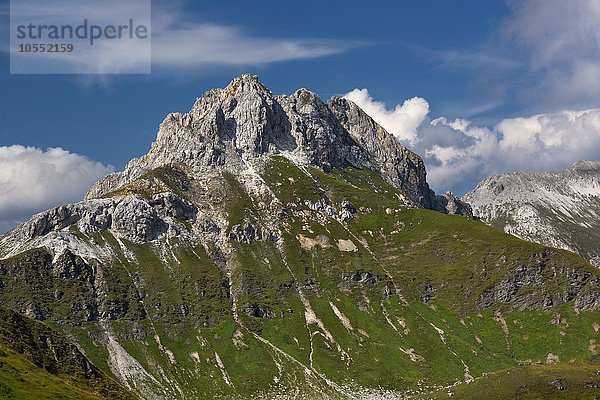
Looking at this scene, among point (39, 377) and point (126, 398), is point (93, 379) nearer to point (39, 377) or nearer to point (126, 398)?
point (126, 398)

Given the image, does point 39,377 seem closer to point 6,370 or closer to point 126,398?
point 6,370

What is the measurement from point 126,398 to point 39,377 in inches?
1219

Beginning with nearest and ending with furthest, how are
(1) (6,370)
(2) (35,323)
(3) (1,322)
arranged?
1. (1) (6,370)
2. (3) (1,322)
3. (2) (35,323)

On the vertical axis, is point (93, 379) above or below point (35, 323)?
below

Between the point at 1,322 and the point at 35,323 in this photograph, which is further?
the point at 35,323

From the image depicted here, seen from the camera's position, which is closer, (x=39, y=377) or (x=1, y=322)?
Result: (x=39, y=377)

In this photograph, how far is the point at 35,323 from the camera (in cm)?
17862

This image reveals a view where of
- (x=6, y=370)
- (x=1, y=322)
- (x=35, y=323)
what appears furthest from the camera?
(x=35, y=323)

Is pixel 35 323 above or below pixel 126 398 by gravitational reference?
above

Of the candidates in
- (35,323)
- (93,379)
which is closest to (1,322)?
(35,323)

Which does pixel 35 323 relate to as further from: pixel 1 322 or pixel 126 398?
pixel 126 398

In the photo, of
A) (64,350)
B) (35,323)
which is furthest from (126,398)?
(35,323)

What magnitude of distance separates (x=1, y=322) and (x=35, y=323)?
1563 cm

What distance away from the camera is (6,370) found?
134875 mm
